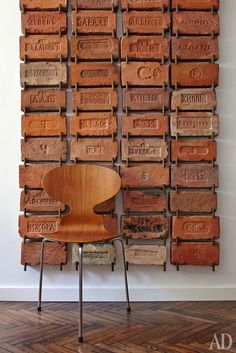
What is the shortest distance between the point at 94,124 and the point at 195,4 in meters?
1.07

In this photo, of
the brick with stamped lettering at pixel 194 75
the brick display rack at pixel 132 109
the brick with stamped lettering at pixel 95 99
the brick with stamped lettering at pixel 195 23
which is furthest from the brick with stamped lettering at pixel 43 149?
the brick with stamped lettering at pixel 195 23

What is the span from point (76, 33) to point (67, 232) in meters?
1.34

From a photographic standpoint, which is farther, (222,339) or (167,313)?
(167,313)

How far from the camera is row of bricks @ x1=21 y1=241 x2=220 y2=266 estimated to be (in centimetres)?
282

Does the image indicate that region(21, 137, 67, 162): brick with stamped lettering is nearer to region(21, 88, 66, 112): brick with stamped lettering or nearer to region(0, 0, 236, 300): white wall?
region(0, 0, 236, 300): white wall

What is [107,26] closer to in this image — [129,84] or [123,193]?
[129,84]

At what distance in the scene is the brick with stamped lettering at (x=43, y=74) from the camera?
287cm

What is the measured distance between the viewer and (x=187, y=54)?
9.50ft

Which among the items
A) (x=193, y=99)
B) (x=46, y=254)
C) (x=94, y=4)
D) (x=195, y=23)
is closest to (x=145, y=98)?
(x=193, y=99)

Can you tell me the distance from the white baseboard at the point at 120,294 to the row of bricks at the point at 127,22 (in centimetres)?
172

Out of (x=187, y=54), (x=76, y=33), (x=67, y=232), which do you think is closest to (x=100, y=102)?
(x=76, y=33)

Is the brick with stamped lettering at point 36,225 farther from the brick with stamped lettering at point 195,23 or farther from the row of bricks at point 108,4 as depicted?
the brick with stamped lettering at point 195,23

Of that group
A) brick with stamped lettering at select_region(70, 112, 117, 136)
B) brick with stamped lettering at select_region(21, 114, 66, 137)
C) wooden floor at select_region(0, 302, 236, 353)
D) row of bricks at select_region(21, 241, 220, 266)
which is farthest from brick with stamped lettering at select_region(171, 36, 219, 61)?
wooden floor at select_region(0, 302, 236, 353)

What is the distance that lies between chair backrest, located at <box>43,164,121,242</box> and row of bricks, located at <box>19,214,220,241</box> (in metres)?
0.21
